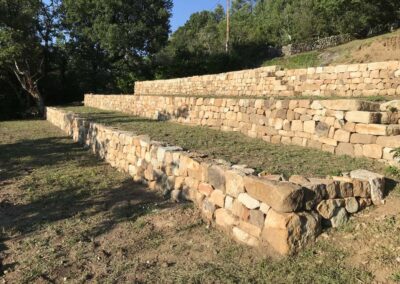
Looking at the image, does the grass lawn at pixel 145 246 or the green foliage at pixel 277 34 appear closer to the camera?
the grass lawn at pixel 145 246

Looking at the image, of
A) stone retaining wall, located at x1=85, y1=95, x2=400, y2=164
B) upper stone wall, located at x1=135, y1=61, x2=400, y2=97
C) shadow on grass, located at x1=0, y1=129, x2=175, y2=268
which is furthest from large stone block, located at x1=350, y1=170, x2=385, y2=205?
upper stone wall, located at x1=135, y1=61, x2=400, y2=97

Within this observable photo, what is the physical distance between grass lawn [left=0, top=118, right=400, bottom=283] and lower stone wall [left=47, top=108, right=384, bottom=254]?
5.4 inches

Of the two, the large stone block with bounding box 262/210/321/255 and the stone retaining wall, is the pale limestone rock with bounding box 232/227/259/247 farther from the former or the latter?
the stone retaining wall

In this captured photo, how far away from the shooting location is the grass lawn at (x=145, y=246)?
3293mm

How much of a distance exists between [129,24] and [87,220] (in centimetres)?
2488

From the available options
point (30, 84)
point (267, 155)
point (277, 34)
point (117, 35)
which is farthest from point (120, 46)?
point (267, 155)

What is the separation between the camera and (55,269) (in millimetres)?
3691

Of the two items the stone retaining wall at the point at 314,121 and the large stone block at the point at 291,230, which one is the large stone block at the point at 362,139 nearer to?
the stone retaining wall at the point at 314,121

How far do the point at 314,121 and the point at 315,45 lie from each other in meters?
25.6

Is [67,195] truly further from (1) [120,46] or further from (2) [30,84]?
(1) [120,46]

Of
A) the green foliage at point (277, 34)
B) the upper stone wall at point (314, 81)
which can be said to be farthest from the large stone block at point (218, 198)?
the green foliage at point (277, 34)

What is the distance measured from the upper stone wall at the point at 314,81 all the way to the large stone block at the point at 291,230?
6.31m

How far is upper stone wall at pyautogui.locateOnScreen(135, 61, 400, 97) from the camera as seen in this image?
29.7ft

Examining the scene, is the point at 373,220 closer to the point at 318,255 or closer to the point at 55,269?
the point at 318,255
